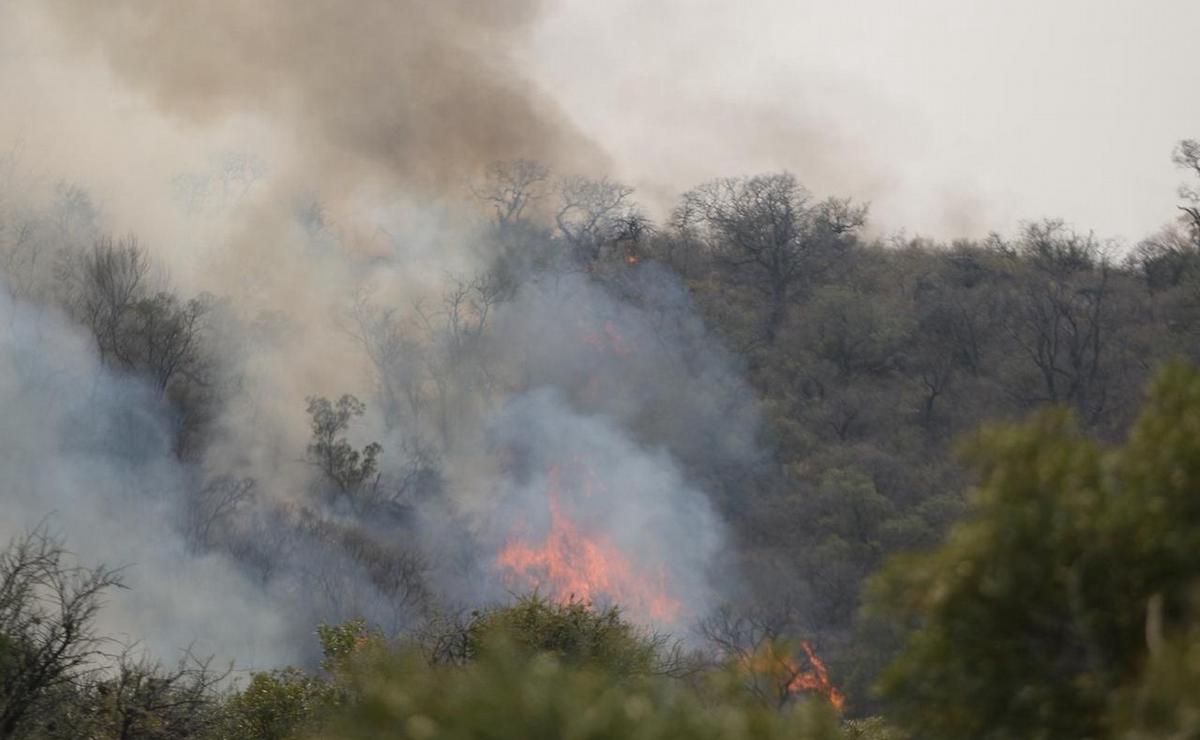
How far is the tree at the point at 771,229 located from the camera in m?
78.8

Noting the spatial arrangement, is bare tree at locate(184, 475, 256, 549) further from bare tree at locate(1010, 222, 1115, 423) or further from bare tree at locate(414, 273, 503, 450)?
bare tree at locate(1010, 222, 1115, 423)

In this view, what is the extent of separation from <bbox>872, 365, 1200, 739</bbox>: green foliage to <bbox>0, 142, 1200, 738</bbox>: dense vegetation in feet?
0.07

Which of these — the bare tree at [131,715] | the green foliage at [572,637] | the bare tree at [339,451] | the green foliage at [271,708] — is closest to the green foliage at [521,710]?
the bare tree at [131,715]

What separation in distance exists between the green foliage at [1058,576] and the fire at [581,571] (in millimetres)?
42998

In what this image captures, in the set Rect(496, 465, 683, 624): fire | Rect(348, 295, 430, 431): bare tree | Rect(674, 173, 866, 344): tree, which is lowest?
Rect(496, 465, 683, 624): fire

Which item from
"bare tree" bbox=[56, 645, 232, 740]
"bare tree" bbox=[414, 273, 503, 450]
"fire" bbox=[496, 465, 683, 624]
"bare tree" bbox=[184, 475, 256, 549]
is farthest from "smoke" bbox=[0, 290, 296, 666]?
"bare tree" bbox=[56, 645, 232, 740]

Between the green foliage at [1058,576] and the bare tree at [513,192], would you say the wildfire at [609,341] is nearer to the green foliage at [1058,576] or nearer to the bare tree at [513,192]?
the bare tree at [513,192]

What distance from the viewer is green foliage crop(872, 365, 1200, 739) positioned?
845 centimetres

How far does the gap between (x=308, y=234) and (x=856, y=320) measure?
97.8ft

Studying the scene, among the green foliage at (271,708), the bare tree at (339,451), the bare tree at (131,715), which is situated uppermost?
the bare tree at (339,451)

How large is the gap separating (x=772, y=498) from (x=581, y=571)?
9850mm

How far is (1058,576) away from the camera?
27.9 ft

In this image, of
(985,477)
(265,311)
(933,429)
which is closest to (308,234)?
(265,311)

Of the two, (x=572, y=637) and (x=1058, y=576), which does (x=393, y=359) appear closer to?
(x=572, y=637)
